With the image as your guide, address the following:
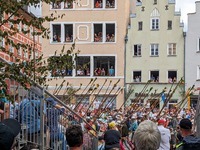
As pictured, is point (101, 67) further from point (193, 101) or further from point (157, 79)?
point (193, 101)

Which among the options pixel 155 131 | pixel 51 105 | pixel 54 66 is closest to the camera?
pixel 155 131

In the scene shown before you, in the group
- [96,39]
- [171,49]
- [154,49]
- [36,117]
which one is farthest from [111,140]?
[171,49]

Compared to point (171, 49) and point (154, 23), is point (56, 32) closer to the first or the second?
point (154, 23)

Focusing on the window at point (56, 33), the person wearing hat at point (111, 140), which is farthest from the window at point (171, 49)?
the person wearing hat at point (111, 140)

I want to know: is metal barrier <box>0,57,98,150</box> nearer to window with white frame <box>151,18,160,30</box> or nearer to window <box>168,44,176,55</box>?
window <box>168,44,176,55</box>

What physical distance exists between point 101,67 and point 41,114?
27058mm

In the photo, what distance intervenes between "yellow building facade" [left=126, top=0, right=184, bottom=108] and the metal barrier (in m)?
25.9

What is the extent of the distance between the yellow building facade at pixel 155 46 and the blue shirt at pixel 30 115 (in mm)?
26681

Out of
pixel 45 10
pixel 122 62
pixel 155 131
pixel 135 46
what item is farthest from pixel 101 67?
pixel 155 131

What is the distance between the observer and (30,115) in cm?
520

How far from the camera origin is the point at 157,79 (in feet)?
105

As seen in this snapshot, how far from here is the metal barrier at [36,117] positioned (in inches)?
200

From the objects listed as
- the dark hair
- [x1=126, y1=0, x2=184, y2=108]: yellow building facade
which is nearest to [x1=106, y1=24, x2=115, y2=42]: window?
[x1=126, y1=0, x2=184, y2=108]: yellow building facade

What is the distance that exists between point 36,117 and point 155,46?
28.1 metres
